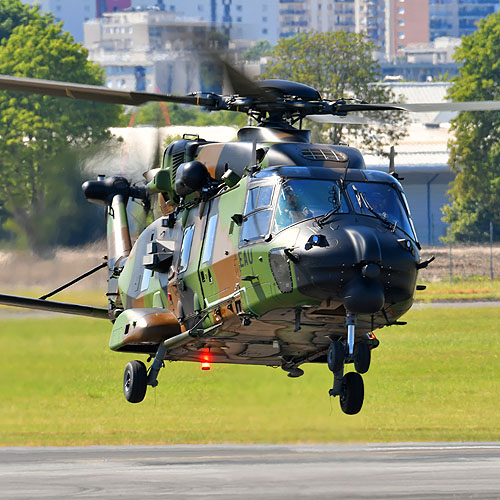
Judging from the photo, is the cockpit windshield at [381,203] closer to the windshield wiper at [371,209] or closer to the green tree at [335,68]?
the windshield wiper at [371,209]

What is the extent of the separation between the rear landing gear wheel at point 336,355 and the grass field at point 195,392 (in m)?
22.1

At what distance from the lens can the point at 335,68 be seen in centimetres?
8031

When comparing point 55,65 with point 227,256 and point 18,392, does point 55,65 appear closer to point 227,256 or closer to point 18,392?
point 18,392

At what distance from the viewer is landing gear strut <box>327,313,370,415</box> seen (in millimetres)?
22859

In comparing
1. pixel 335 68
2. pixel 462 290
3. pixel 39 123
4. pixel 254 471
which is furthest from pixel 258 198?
pixel 335 68

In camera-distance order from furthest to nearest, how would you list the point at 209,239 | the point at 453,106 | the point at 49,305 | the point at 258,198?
the point at 49,305, the point at 453,106, the point at 209,239, the point at 258,198

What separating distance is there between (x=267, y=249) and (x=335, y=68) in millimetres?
57990

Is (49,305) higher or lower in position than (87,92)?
lower

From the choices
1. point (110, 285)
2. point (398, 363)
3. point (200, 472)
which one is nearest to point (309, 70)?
point (398, 363)

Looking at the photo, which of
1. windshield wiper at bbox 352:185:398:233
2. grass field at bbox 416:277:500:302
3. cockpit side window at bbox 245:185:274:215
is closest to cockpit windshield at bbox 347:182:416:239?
windshield wiper at bbox 352:185:398:233

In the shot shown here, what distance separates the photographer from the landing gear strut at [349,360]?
75.0 ft

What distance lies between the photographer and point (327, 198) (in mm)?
23562

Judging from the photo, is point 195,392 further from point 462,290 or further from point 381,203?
point 381,203

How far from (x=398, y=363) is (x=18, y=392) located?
20323 mm
